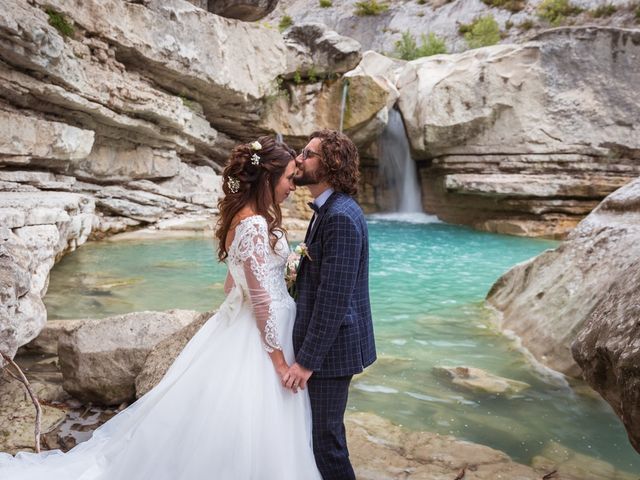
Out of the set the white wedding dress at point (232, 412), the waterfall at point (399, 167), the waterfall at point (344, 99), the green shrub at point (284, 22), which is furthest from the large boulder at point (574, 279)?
the green shrub at point (284, 22)

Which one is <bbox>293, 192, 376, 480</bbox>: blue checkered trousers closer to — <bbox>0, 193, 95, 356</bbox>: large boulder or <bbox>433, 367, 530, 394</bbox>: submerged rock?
<bbox>0, 193, 95, 356</bbox>: large boulder

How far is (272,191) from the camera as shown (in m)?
2.50

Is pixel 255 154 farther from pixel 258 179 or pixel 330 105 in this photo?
pixel 330 105

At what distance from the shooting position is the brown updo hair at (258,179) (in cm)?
245

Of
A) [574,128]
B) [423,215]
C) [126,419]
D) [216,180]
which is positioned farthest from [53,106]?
[574,128]

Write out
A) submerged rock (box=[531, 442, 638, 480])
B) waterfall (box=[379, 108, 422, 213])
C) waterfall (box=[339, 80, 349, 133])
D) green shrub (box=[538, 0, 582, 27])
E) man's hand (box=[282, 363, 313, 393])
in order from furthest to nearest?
1. green shrub (box=[538, 0, 582, 27])
2. waterfall (box=[379, 108, 422, 213])
3. waterfall (box=[339, 80, 349, 133])
4. submerged rock (box=[531, 442, 638, 480])
5. man's hand (box=[282, 363, 313, 393])

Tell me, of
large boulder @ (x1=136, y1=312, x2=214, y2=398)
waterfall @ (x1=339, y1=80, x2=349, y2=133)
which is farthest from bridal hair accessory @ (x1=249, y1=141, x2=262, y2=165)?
waterfall @ (x1=339, y1=80, x2=349, y2=133)

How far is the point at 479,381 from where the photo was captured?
15.7 feet

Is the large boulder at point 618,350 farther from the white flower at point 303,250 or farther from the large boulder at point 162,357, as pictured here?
the large boulder at point 162,357

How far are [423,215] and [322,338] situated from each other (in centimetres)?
1956

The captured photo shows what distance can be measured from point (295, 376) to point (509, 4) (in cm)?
3375

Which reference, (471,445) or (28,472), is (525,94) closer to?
(471,445)

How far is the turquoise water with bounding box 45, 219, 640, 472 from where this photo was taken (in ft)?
13.0

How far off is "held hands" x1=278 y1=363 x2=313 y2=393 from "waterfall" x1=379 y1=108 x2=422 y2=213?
18.8m
